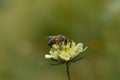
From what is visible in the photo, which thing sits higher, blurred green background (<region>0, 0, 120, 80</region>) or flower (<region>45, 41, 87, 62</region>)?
blurred green background (<region>0, 0, 120, 80</region>)

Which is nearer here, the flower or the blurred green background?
the flower

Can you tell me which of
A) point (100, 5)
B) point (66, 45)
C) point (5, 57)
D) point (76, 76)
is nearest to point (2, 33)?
point (5, 57)

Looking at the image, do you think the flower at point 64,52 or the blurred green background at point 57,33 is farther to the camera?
the blurred green background at point 57,33

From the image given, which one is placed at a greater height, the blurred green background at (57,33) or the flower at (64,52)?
the blurred green background at (57,33)

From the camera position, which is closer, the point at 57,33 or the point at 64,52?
the point at 64,52
